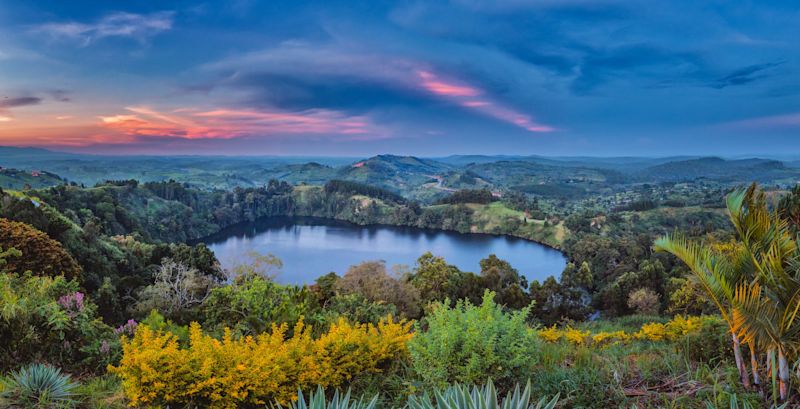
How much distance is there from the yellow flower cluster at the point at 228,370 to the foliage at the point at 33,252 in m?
9.76

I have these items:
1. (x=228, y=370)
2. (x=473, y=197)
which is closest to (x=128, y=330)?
(x=228, y=370)

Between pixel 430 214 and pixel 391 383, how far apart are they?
94802 millimetres

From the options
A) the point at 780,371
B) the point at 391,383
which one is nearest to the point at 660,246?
the point at 780,371

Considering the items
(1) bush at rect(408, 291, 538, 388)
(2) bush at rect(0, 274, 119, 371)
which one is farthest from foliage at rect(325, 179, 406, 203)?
(1) bush at rect(408, 291, 538, 388)

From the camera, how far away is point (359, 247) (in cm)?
7425

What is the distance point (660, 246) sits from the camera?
4.02 m

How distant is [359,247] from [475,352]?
7118cm

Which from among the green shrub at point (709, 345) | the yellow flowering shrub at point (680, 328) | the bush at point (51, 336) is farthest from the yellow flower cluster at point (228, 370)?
the yellow flowering shrub at point (680, 328)

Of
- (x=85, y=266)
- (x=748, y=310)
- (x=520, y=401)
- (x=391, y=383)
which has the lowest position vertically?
(x=85, y=266)

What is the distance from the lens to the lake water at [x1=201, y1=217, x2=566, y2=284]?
197ft

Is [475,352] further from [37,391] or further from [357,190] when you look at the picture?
[357,190]

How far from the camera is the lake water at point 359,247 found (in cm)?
6000

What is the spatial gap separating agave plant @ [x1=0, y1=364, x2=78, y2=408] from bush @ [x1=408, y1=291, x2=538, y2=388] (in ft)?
10.0

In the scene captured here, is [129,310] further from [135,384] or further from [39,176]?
[39,176]
